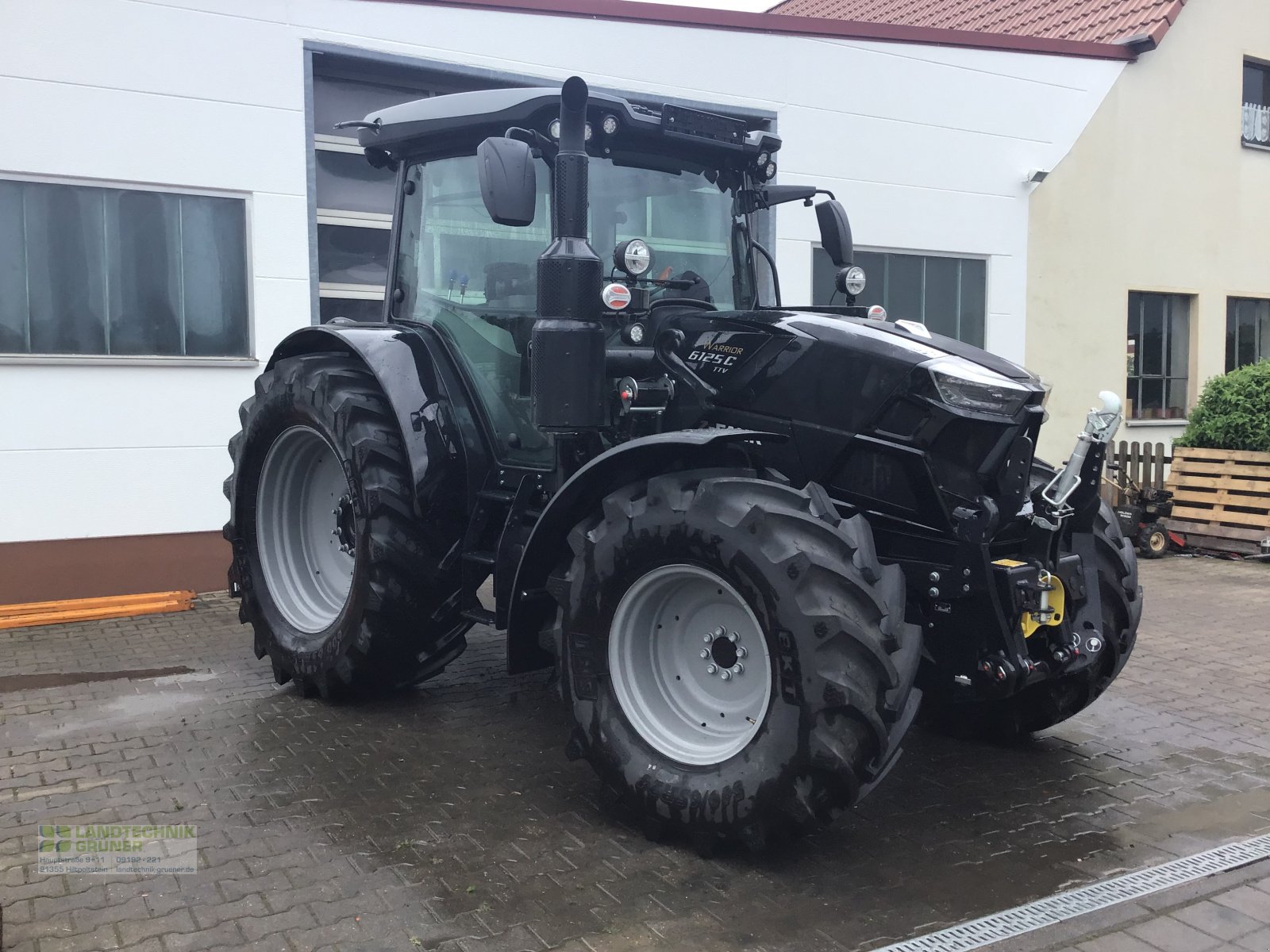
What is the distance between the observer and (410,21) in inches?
340

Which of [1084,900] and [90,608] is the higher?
[90,608]

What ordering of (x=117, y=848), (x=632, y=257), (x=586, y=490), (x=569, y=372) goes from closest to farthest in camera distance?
(x=117, y=848)
(x=586, y=490)
(x=569, y=372)
(x=632, y=257)

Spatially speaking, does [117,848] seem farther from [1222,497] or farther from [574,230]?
[1222,497]

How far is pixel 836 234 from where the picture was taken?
536 cm

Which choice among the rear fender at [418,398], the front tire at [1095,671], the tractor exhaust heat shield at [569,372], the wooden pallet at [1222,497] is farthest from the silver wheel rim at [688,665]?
the wooden pallet at [1222,497]

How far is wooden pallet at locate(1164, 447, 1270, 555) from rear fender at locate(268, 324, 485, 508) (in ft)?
27.1

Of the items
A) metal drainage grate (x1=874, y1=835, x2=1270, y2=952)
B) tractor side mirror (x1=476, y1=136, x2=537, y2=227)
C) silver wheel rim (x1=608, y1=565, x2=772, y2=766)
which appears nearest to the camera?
metal drainage grate (x1=874, y1=835, x2=1270, y2=952)

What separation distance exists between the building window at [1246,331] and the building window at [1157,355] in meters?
0.83

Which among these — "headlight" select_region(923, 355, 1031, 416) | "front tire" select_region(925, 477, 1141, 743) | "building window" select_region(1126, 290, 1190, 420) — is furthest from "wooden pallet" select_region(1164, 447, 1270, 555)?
"headlight" select_region(923, 355, 1031, 416)

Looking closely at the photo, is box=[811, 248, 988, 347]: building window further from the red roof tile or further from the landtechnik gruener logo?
the landtechnik gruener logo

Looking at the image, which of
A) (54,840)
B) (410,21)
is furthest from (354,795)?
(410,21)

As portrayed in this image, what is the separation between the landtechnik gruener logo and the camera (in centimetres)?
373

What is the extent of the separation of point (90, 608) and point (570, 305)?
192 inches

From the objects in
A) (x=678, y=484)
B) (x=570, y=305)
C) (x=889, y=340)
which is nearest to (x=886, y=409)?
(x=889, y=340)
